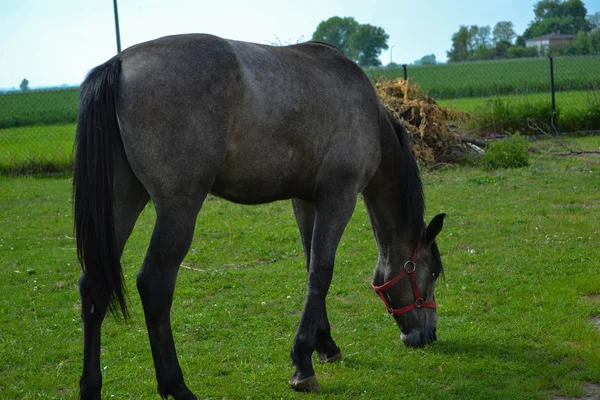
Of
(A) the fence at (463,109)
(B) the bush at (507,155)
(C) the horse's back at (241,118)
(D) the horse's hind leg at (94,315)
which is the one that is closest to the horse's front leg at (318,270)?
(C) the horse's back at (241,118)

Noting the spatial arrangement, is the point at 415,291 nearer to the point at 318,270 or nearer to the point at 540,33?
the point at 318,270

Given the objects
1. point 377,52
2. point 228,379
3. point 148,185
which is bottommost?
point 228,379

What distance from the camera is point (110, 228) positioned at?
3574 mm

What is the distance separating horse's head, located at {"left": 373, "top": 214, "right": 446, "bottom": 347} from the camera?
15.7 feet

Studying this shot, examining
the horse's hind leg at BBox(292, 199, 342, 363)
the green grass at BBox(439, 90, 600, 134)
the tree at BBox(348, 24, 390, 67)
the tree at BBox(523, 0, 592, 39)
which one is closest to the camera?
the horse's hind leg at BBox(292, 199, 342, 363)

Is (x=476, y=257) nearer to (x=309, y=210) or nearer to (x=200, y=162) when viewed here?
(x=309, y=210)

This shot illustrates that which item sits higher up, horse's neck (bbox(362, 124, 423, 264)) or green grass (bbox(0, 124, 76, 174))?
green grass (bbox(0, 124, 76, 174))

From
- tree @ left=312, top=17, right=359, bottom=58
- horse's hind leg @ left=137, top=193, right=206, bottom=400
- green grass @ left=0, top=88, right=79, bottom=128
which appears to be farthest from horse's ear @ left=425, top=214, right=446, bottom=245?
tree @ left=312, top=17, right=359, bottom=58

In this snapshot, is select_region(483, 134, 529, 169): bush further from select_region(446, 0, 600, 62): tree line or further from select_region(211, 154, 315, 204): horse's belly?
select_region(446, 0, 600, 62): tree line

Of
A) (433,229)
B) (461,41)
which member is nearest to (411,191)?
(433,229)

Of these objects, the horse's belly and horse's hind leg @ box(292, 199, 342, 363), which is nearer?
the horse's belly

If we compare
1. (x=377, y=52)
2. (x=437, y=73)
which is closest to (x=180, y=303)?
(x=437, y=73)

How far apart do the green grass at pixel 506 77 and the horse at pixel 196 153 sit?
10672 mm

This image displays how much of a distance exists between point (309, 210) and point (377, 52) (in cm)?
5593
